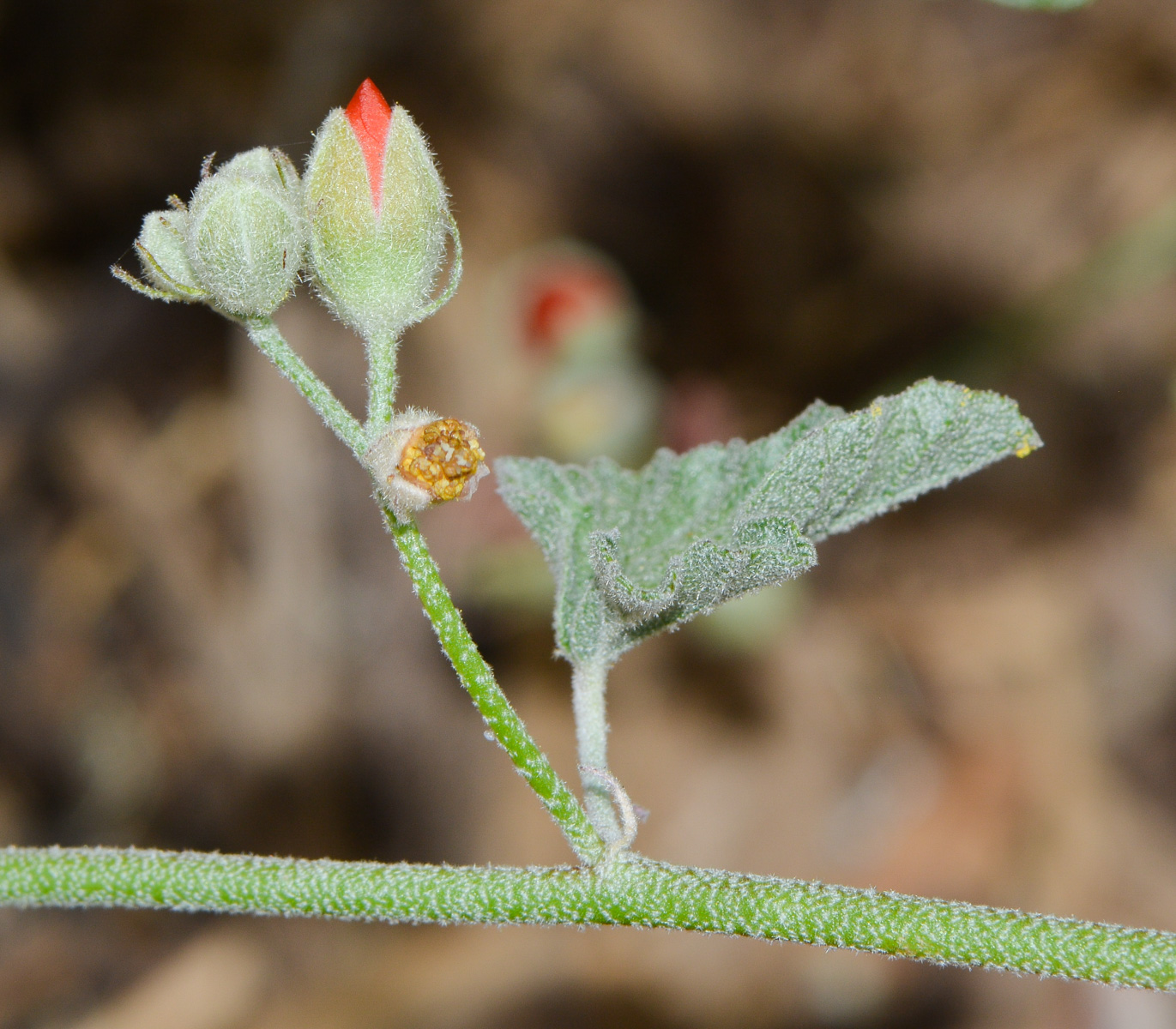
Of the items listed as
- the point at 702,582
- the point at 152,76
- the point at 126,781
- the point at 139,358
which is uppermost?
the point at 152,76

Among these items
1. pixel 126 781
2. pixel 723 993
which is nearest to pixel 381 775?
pixel 126 781

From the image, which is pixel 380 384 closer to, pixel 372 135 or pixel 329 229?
pixel 329 229

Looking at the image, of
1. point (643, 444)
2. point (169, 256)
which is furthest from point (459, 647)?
point (643, 444)

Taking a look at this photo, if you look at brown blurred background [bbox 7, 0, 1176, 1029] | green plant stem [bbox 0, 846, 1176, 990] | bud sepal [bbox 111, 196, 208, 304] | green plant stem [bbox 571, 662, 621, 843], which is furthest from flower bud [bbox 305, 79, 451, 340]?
brown blurred background [bbox 7, 0, 1176, 1029]

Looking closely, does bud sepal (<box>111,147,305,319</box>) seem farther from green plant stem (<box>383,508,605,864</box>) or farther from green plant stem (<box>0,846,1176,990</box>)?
green plant stem (<box>0,846,1176,990</box>)

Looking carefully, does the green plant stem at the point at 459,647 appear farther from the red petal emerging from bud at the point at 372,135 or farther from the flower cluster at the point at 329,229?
the red petal emerging from bud at the point at 372,135

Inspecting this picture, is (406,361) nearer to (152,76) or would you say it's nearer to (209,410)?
(209,410)

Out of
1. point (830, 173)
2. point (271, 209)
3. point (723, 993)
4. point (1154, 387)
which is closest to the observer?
point (271, 209)
